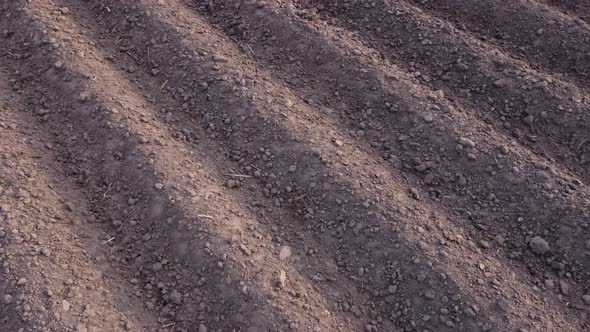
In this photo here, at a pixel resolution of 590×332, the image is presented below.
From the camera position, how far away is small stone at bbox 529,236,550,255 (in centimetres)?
371

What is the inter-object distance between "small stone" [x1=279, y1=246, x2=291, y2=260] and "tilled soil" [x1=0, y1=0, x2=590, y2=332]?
0.02 meters

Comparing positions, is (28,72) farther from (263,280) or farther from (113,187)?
(263,280)

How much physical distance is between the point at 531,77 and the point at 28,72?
372 cm

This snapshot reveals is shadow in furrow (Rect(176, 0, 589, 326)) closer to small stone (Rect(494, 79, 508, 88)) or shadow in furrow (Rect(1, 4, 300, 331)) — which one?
small stone (Rect(494, 79, 508, 88))

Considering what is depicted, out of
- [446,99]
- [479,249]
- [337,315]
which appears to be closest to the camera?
[337,315]

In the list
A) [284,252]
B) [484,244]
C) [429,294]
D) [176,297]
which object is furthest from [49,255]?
→ [484,244]

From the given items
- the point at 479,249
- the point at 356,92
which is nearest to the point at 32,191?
the point at 356,92

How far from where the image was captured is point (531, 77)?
4.49m

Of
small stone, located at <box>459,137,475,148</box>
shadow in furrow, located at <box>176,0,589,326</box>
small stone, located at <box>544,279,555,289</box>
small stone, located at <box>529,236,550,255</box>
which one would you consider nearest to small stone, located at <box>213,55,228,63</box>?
shadow in furrow, located at <box>176,0,589,326</box>

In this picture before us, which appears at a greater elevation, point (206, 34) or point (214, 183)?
point (206, 34)

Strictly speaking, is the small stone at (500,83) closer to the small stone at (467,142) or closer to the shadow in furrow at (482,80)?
the shadow in furrow at (482,80)

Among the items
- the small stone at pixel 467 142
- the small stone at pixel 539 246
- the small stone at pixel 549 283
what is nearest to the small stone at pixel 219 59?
the small stone at pixel 467 142

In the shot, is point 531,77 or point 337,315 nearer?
point 337,315

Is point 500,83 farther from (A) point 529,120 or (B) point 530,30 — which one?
(B) point 530,30
